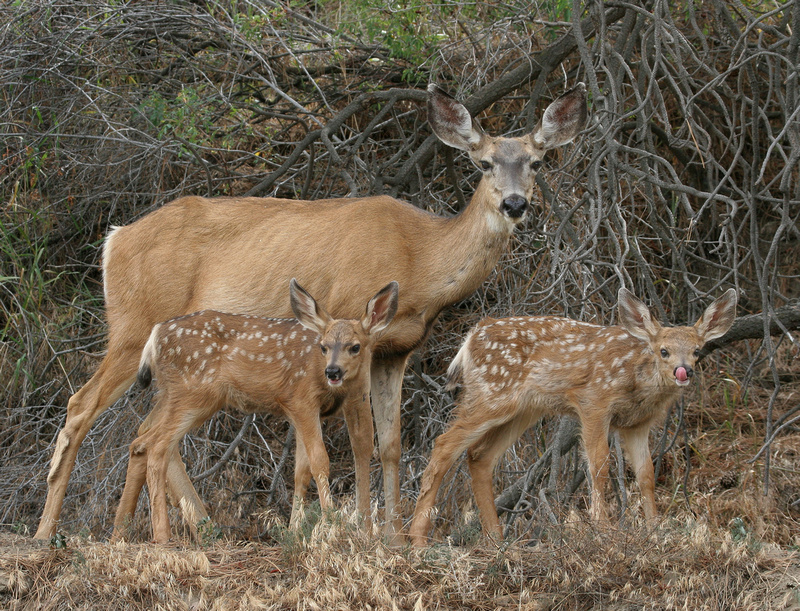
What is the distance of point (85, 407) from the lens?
6816mm

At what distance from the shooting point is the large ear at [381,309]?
6.15 m

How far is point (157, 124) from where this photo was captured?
8.29m

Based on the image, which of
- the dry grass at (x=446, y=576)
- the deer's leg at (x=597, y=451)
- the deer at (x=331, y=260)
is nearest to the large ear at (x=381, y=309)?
the deer at (x=331, y=260)

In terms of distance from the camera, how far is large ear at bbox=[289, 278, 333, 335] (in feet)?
20.3

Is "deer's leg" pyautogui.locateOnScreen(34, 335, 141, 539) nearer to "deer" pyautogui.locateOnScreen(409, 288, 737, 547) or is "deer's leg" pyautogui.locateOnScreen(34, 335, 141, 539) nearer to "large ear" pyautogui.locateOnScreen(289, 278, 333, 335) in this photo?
"large ear" pyautogui.locateOnScreen(289, 278, 333, 335)

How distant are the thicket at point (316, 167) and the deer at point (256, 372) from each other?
1.09 m

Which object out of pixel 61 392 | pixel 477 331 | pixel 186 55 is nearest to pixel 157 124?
pixel 186 55

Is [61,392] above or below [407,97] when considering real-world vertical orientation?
below

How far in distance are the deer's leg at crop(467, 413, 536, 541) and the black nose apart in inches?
46.3

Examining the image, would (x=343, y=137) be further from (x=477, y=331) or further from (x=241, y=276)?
(x=477, y=331)

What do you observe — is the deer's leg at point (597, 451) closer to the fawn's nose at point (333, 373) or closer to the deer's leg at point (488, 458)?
the deer's leg at point (488, 458)

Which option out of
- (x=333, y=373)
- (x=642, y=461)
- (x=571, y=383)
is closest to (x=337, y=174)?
(x=333, y=373)

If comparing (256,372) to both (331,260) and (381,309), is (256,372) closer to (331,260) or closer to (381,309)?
(381,309)

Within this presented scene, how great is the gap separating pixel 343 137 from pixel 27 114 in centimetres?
265
